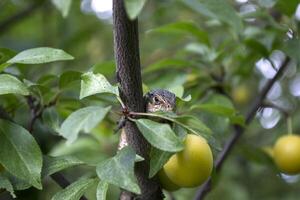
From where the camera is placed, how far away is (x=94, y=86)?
0.90 metres

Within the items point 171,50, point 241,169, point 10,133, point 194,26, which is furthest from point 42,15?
point 10,133

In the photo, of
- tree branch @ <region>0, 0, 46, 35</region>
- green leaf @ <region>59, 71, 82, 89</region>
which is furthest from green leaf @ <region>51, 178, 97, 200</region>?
tree branch @ <region>0, 0, 46, 35</region>

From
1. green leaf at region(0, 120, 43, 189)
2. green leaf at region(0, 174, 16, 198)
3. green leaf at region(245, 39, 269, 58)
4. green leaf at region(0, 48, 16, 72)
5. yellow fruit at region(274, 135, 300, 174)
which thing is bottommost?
yellow fruit at region(274, 135, 300, 174)

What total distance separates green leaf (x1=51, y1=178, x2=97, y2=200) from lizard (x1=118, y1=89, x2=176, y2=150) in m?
0.09

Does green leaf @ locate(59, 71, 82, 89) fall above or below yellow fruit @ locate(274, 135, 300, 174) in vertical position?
above

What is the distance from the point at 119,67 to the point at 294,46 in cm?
63

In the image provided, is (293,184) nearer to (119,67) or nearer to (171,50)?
(171,50)

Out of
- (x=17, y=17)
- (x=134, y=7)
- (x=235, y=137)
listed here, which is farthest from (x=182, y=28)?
(x=17, y=17)

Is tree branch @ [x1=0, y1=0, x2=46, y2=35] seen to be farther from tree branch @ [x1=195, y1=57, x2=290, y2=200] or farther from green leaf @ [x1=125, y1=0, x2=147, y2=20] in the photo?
green leaf @ [x1=125, y1=0, x2=147, y2=20]

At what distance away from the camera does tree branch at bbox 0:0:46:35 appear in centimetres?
220

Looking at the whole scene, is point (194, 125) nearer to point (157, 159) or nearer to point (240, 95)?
point (157, 159)

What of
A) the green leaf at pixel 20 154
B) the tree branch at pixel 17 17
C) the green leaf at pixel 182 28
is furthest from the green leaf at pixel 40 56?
the tree branch at pixel 17 17

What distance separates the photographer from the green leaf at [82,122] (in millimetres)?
818

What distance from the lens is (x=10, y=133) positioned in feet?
3.13
